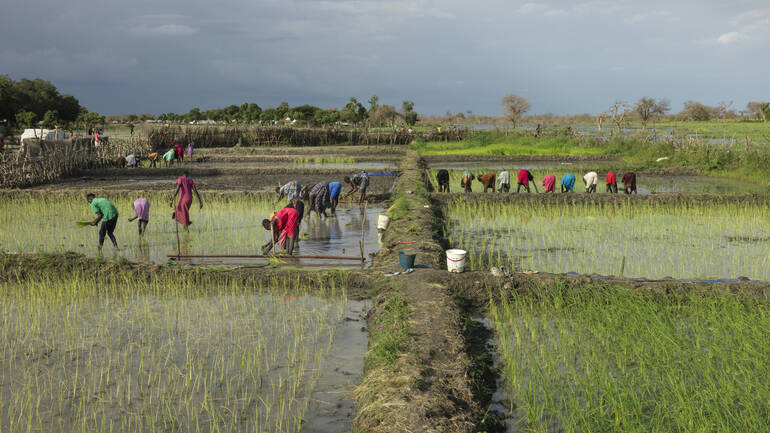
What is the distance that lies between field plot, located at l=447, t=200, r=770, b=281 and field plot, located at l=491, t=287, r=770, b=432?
1037 millimetres

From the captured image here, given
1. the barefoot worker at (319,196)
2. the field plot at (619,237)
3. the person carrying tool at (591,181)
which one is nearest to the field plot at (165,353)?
the field plot at (619,237)

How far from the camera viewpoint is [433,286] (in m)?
5.95

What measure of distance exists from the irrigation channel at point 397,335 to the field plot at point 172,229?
0.09 m

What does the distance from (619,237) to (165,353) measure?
22.7 ft

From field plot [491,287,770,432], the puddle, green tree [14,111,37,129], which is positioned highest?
green tree [14,111,37,129]

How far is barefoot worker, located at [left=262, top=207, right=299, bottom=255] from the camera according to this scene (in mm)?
7418

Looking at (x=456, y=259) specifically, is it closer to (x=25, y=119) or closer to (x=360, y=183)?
(x=360, y=183)

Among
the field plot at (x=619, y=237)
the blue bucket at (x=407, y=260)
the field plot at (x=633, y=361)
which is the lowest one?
the field plot at (x=633, y=361)

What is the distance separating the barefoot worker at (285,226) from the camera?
7418mm

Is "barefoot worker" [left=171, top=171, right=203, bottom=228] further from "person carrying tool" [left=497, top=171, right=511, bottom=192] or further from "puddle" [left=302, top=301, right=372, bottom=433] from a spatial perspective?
"person carrying tool" [left=497, top=171, right=511, bottom=192]

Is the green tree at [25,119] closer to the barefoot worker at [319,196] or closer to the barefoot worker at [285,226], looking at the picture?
the barefoot worker at [319,196]

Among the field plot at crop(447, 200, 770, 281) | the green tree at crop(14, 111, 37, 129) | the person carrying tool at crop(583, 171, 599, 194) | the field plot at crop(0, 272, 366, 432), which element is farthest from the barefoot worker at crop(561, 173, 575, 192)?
the green tree at crop(14, 111, 37, 129)

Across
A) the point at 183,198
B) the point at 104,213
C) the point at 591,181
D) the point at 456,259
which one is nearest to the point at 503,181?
the point at 591,181

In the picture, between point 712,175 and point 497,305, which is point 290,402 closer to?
point 497,305
